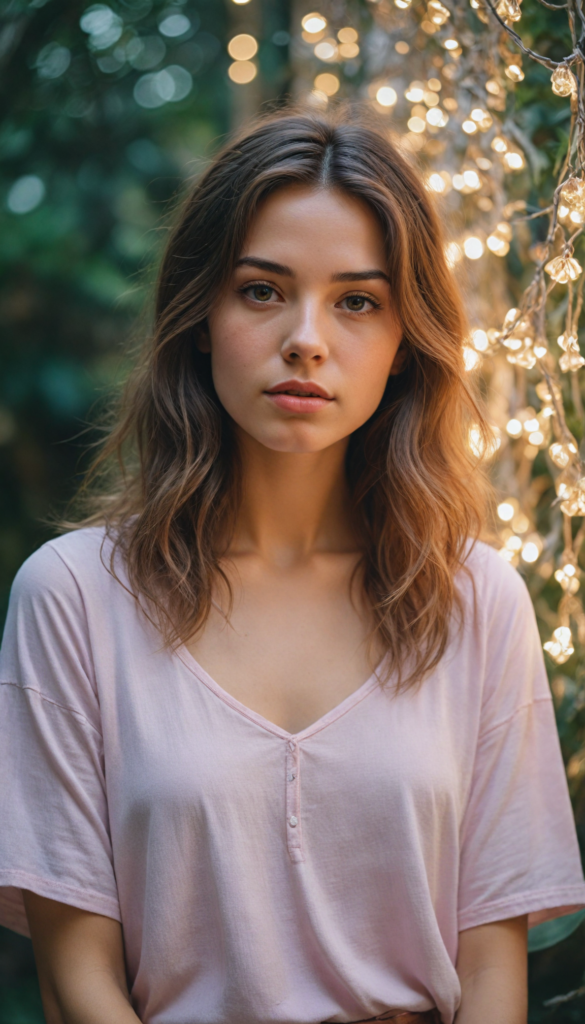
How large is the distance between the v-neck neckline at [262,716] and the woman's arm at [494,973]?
0.39 meters

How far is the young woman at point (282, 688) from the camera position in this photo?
1.17 meters

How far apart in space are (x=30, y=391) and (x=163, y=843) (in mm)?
1574

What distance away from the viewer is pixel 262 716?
1.21m

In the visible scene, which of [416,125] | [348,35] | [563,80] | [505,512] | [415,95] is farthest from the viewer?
[348,35]

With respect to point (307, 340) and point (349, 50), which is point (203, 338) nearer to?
point (307, 340)

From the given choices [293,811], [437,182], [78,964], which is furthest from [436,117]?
[78,964]

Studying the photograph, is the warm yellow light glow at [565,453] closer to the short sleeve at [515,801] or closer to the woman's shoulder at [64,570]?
the short sleeve at [515,801]

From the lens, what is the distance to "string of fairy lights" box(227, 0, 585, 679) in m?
1.25

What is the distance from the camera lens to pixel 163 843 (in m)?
1.16

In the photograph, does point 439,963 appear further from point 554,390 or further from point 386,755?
point 554,390

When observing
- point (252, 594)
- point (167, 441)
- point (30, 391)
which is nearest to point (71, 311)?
point (30, 391)

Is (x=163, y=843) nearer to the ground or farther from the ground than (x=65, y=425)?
nearer to the ground

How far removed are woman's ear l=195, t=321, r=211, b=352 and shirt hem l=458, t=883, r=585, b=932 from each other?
2.99 ft

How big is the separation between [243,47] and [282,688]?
218 centimetres
